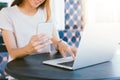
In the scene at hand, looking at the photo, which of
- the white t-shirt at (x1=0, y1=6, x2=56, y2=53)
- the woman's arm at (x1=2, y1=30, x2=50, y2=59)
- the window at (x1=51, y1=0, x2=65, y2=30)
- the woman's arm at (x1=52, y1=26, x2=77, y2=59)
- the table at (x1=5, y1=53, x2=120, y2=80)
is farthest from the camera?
the window at (x1=51, y1=0, x2=65, y2=30)

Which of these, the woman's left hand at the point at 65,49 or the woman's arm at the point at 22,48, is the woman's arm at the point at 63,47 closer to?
the woman's left hand at the point at 65,49

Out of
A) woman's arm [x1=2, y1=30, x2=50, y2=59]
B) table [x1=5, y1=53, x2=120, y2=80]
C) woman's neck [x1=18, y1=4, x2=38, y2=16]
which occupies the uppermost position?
woman's neck [x1=18, y1=4, x2=38, y2=16]

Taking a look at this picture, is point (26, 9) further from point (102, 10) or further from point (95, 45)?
point (102, 10)

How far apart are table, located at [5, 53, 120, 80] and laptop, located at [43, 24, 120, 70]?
38 mm

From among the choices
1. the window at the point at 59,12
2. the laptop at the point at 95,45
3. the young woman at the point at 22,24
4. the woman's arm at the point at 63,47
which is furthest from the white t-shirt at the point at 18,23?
the window at the point at 59,12

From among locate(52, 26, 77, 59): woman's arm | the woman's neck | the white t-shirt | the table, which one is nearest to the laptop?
the table

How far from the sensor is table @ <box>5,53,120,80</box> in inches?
42.9

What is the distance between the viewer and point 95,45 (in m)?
1.19

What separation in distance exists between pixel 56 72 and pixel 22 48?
0.39 m

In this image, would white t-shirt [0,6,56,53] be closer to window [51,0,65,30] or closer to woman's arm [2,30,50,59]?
woman's arm [2,30,50,59]

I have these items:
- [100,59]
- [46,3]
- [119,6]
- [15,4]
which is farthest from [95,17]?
[100,59]

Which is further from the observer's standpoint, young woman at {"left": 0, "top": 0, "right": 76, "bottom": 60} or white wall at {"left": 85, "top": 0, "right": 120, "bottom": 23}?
white wall at {"left": 85, "top": 0, "right": 120, "bottom": 23}

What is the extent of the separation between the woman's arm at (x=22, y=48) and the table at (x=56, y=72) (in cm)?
8

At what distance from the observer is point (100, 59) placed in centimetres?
134
